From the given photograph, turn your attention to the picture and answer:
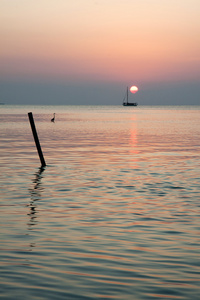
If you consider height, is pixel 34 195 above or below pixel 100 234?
below

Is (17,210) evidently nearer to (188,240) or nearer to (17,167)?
(188,240)

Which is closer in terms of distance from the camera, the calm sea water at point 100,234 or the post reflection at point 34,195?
the calm sea water at point 100,234

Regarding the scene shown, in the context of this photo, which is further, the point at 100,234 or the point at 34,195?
the point at 34,195

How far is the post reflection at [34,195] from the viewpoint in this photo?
14.5m

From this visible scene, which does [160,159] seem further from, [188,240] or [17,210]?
[188,240]

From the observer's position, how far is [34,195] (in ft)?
61.6

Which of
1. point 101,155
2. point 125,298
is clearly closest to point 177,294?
point 125,298

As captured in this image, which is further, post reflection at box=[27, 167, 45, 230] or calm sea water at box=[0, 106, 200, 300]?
post reflection at box=[27, 167, 45, 230]

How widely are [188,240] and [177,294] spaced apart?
12.3ft

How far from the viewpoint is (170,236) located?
41.0 ft

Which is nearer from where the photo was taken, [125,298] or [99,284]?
[125,298]

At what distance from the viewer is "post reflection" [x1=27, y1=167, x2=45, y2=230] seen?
1448 centimetres

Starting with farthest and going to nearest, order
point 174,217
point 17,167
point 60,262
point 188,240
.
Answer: point 17,167 < point 174,217 < point 188,240 < point 60,262

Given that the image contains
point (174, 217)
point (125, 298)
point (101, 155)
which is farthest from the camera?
point (101, 155)
